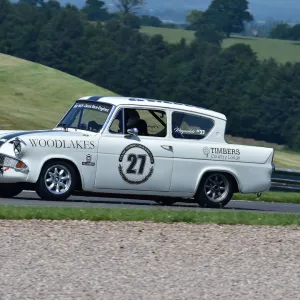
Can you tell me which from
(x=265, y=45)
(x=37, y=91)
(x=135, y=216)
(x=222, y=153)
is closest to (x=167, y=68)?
(x=265, y=45)

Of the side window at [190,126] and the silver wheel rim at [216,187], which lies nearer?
the side window at [190,126]

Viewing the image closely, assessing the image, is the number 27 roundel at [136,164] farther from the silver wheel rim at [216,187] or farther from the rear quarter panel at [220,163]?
the silver wheel rim at [216,187]

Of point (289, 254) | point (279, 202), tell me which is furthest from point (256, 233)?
point (279, 202)

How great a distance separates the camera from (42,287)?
7.47 metres

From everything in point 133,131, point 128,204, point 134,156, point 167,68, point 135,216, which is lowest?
point 128,204

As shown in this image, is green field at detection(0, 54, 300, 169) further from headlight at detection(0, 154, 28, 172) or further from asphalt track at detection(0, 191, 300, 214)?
headlight at detection(0, 154, 28, 172)

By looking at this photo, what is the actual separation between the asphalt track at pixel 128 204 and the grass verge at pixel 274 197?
50 centimetres

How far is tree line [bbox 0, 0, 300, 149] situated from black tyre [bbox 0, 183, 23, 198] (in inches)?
3369

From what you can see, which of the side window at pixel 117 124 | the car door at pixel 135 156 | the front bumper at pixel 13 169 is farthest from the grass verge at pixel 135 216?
the side window at pixel 117 124

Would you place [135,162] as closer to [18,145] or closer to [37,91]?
[18,145]

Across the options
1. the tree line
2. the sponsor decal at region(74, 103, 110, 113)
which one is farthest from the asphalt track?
the tree line

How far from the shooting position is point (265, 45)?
157000 millimetres

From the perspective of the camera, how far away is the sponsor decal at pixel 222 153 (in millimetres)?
14250

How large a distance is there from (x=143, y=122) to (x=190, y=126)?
2.60 feet
